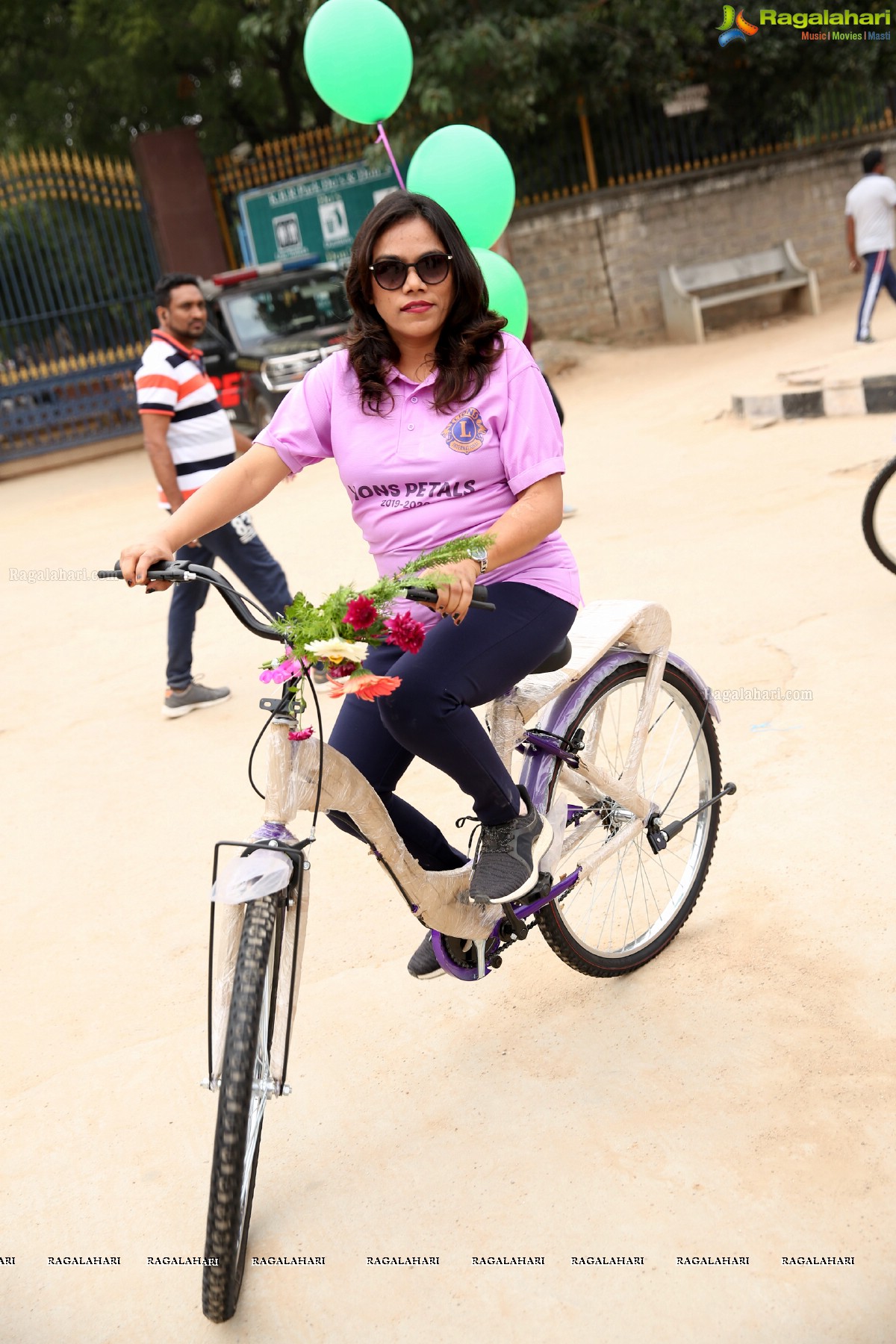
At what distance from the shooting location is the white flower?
2059mm

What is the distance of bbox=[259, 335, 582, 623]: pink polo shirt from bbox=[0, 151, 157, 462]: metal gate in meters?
13.2

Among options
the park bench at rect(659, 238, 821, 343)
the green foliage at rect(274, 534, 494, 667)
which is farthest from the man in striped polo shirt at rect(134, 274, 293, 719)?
the park bench at rect(659, 238, 821, 343)

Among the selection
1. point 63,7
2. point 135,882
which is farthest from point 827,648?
point 63,7

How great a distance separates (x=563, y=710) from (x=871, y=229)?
1073 centimetres

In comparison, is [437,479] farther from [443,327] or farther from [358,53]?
[358,53]

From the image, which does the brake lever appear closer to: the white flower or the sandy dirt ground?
the white flower

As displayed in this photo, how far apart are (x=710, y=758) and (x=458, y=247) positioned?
1493 mm

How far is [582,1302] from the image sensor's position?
2.07m

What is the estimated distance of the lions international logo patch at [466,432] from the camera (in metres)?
2.39

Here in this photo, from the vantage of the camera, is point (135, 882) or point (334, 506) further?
point (334, 506)

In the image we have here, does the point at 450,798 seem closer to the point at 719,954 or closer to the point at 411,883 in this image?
the point at 719,954

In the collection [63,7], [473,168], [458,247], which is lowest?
[458,247]

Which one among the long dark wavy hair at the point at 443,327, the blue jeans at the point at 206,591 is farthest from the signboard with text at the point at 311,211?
the long dark wavy hair at the point at 443,327

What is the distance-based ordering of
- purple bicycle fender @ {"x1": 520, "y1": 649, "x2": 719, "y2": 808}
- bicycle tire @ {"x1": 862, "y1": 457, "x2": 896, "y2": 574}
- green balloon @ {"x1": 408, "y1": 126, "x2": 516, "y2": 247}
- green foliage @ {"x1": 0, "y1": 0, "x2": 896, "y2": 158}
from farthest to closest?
1. green foliage @ {"x1": 0, "y1": 0, "x2": 896, "y2": 158}
2. green balloon @ {"x1": 408, "y1": 126, "x2": 516, "y2": 247}
3. bicycle tire @ {"x1": 862, "y1": 457, "x2": 896, "y2": 574}
4. purple bicycle fender @ {"x1": 520, "y1": 649, "x2": 719, "y2": 808}
